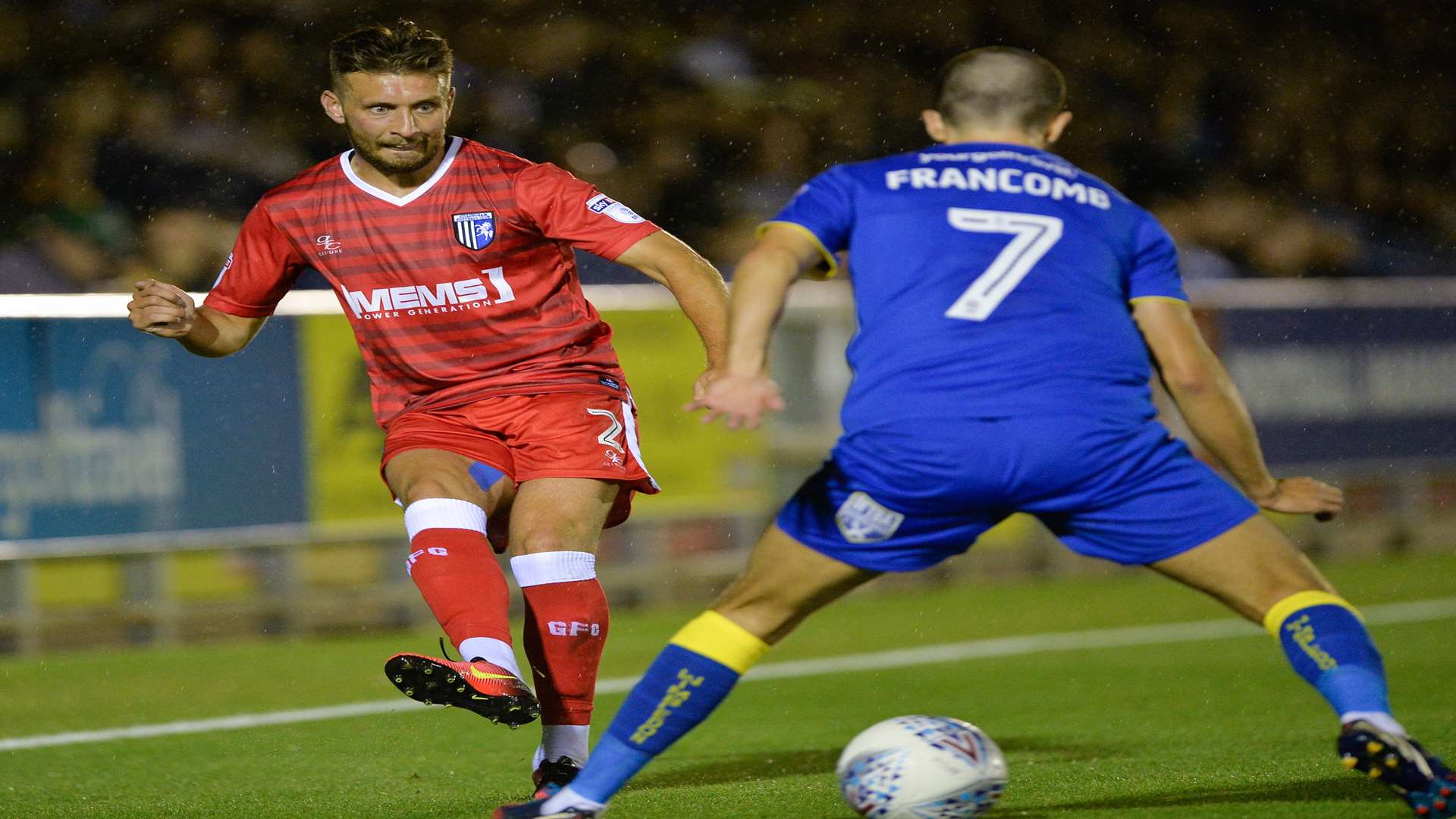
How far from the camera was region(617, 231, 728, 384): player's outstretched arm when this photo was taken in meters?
4.89

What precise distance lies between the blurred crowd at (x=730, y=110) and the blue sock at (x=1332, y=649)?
792 centimetres

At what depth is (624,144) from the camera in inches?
543

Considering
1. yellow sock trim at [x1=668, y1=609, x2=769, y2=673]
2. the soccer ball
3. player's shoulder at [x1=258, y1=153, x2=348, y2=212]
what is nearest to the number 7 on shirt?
yellow sock trim at [x1=668, y1=609, x2=769, y2=673]

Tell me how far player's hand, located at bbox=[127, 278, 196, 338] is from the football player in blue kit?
1685 mm

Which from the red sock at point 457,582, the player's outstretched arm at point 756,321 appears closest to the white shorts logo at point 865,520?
the player's outstretched arm at point 756,321

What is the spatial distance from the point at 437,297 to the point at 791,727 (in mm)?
2718

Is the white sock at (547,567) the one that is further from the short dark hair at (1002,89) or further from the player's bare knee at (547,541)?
the short dark hair at (1002,89)

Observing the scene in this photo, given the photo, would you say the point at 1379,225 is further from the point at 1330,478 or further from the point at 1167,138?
the point at 1330,478

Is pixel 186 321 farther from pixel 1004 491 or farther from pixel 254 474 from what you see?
pixel 254 474

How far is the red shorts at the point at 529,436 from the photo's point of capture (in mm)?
5039

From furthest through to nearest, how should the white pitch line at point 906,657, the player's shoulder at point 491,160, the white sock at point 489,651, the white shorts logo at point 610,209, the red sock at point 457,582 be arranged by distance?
the white pitch line at point 906,657 → the player's shoulder at point 491,160 → the white shorts logo at point 610,209 → the red sock at point 457,582 → the white sock at point 489,651

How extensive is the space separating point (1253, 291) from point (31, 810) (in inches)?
381

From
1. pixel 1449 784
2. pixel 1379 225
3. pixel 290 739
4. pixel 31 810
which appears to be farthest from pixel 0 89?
pixel 1379 225

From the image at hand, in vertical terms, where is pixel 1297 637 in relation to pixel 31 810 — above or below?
above
